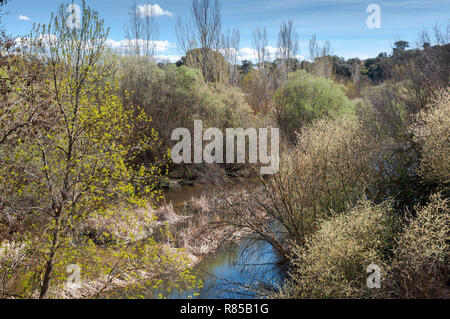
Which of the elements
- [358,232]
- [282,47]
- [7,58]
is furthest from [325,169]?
[282,47]

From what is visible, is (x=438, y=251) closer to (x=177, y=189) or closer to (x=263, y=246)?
(x=263, y=246)

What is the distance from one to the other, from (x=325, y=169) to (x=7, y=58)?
25.7ft

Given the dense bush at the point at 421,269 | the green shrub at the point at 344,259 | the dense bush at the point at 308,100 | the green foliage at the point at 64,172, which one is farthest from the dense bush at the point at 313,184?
the dense bush at the point at 308,100

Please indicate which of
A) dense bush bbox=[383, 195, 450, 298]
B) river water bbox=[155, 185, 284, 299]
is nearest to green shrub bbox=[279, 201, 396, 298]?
dense bush bbox=[383, 195, 450, 298]

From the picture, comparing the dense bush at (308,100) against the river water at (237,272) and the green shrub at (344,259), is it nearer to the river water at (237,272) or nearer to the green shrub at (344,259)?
the river water at (237,272)

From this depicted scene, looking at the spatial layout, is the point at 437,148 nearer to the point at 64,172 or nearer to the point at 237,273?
the point at 237,273

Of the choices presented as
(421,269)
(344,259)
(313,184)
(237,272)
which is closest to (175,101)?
(237,272)

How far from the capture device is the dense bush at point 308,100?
2003 cm

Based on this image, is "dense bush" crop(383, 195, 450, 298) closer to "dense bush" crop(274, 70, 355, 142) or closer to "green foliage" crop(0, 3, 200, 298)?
"green foliage" crop(0, 3, 200, 298)

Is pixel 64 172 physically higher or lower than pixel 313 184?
higher

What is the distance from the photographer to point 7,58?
8.30 m

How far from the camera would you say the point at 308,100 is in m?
20.5

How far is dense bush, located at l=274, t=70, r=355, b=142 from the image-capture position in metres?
20.0

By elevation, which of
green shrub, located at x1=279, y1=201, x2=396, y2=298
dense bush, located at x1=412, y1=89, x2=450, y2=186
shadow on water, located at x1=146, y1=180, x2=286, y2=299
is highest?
dense bush, located at x1=412, y1=89, x2=450, y2=186
